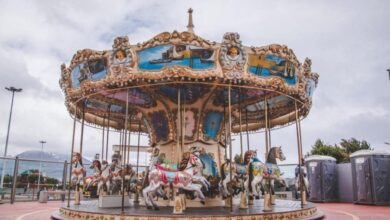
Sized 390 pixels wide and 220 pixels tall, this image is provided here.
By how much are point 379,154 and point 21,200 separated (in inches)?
677

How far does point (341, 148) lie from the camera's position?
35531 mm

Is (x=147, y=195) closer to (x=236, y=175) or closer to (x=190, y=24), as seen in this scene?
(x=236, y=175)

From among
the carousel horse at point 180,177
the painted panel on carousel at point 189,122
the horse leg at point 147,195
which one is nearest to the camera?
the carousel horse at point 180,177

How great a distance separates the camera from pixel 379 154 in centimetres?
1530

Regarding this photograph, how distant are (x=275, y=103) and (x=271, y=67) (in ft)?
13.3

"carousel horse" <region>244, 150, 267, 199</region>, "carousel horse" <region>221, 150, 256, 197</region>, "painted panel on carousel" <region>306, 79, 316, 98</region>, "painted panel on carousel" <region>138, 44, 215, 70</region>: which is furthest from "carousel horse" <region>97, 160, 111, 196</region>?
"painted panel on carousel" <region>306, 79, 316, 98</region>

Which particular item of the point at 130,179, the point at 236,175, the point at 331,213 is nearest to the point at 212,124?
the point at 236,175

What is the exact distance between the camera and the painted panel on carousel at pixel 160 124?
37.6ft

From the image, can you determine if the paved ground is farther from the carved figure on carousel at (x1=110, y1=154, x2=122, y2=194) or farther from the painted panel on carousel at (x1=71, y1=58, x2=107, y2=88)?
the painted panel on carousel at (x1=71, y1=58, x2=107, y2=88)

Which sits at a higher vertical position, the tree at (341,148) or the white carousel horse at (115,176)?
the tree at (341,148)

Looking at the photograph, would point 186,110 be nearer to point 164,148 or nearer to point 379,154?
point 164,148

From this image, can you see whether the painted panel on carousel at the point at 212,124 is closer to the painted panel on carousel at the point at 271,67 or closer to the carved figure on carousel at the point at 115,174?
the painted panel on carousel at the point at 271,67

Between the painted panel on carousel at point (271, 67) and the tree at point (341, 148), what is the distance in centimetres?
2538

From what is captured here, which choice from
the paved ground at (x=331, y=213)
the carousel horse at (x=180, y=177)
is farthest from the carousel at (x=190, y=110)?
the paved ground at (x=331, y=213)
